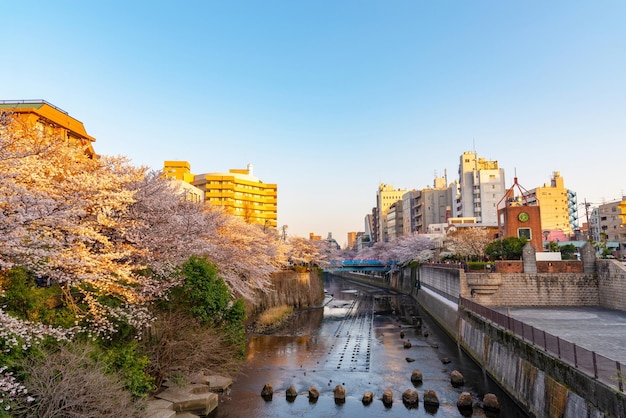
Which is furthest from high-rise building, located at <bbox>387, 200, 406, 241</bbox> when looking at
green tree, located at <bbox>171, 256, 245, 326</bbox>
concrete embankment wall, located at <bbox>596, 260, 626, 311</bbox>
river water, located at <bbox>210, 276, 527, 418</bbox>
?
green tree, located at <bbox>171, 256, 245, 326</bbox>

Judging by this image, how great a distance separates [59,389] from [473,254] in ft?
182

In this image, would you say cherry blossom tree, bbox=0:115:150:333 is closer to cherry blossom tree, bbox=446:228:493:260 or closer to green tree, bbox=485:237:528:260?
green tree, bbox=485:237:528:260

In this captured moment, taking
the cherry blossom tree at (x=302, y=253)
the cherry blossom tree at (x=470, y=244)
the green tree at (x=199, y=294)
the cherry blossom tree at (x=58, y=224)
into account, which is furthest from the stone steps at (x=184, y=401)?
the cherry blossom tree at (x=302, y=253)

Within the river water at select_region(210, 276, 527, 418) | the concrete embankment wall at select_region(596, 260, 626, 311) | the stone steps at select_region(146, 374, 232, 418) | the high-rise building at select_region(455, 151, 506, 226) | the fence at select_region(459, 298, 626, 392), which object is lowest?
the river water at select_region(210, 276, 527, 418)

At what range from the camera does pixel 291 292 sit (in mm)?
57531

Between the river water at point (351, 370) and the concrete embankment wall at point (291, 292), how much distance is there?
200 inches

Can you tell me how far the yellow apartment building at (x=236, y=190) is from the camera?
106m

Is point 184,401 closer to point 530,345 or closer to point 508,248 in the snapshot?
point 530,345

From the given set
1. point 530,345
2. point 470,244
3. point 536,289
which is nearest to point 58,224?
point 530,345

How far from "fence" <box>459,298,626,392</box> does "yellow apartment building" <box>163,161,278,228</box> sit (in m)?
84.4

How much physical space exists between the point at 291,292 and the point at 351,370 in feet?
99.9

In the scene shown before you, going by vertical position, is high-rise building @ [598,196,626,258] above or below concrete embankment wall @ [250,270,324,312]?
above

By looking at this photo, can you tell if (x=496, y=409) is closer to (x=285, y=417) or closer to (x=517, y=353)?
(x=517, y=353)

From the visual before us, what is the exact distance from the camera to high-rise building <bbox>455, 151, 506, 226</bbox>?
110938 mm
